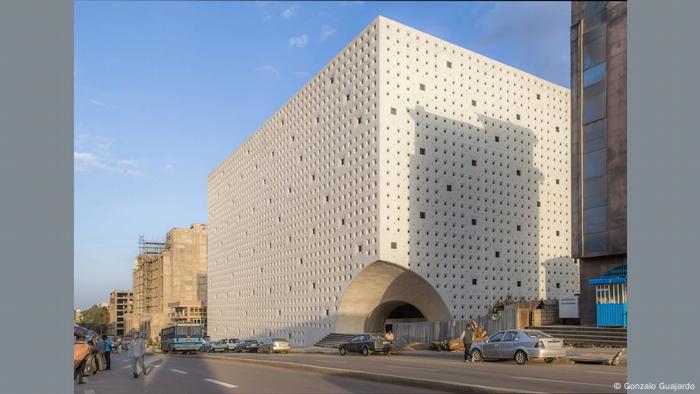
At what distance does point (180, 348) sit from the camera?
39062 mm

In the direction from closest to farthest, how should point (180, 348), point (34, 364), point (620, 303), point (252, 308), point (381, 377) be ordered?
1. point (34, 364)
2. point (381, 377)
3. point (620, 303)
4. point (180, 348)
5. point (252, 308)

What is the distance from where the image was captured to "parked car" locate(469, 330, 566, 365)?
18.8 m

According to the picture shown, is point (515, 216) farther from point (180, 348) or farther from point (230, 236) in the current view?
point (230, 236)

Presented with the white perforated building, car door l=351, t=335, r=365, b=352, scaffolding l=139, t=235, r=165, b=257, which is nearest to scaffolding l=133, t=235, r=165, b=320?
scaffolding l=139, t=235, r=165, b=257

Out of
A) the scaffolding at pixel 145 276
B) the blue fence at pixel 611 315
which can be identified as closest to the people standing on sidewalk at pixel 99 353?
the blue fence at pixel 611 315

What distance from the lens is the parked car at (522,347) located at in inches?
739

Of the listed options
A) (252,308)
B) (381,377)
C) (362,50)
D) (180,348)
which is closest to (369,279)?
(180,348)

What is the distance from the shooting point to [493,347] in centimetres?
2023

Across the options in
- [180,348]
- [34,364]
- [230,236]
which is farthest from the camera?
[230,236]

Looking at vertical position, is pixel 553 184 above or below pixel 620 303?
above

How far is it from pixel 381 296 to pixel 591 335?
1774 cm

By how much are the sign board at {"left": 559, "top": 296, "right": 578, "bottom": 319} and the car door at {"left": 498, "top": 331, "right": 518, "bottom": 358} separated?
13076mm
